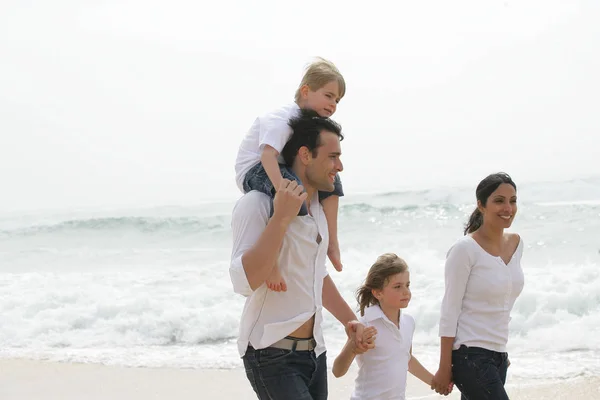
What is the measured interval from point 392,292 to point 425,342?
500 cm

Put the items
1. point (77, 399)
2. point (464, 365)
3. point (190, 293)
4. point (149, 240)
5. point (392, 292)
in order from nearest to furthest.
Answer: point (464, 365)
point (392, 292)
point (77, 399)
point (190, 293)
point (149, 240)

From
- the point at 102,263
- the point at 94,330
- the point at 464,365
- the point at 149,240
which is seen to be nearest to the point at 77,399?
the point at 94,330

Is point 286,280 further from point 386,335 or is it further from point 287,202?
point 386,335

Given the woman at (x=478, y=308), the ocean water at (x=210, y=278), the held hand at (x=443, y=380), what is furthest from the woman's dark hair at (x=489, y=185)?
the ocean water at (x=210, y=278)

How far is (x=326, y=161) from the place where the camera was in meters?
2.79

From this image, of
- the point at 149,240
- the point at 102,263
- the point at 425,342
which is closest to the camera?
the point at 425,342

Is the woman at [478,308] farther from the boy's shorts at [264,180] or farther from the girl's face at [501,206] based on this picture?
the boy's shorts at [264,180]

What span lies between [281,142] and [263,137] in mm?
77

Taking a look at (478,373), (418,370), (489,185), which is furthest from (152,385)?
(489,185)

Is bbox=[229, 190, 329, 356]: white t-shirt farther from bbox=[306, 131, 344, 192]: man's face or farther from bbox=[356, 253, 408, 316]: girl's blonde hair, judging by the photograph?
bbox=[356, 253, 408, 316]: girl's blonde hair

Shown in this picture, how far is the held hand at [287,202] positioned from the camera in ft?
8.39

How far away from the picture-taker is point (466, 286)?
3512 millimetres

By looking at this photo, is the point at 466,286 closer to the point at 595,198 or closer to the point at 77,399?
the point at 77,399

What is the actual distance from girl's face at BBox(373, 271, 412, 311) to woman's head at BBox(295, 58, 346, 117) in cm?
82
